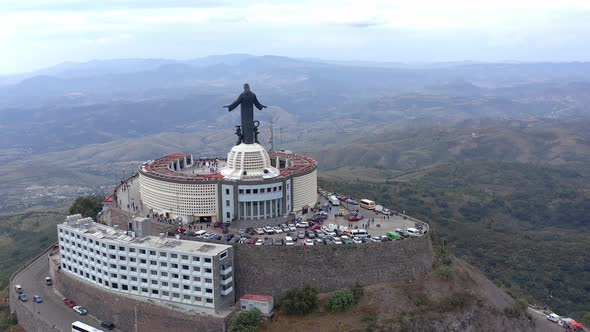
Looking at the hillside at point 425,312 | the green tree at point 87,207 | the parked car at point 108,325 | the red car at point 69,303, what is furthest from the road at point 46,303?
the hillside at point 425,312

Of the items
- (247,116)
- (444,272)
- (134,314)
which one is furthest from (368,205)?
(134,314)

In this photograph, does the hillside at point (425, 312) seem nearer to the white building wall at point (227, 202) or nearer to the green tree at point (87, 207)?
the white building wall at point (227, 202)

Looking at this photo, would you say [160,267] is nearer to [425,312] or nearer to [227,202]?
[227,202]

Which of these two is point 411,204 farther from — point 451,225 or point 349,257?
point 349,257

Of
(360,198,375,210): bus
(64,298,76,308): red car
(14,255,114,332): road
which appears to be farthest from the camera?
(360,198,375,210): bus

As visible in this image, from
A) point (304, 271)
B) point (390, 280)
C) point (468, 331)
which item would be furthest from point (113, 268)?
point (468, 331)

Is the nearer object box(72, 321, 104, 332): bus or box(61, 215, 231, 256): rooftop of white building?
box(72, 321, 104, 332): bus

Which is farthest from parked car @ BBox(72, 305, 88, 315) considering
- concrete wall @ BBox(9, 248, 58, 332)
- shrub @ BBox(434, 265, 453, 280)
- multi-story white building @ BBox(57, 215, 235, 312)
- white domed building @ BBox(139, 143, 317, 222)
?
shrub @ BBox(434, 265, 453, 280)

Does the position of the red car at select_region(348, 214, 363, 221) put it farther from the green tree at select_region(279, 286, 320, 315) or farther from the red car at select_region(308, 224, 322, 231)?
the green tree at select_region(279, 286, 320, 315)
